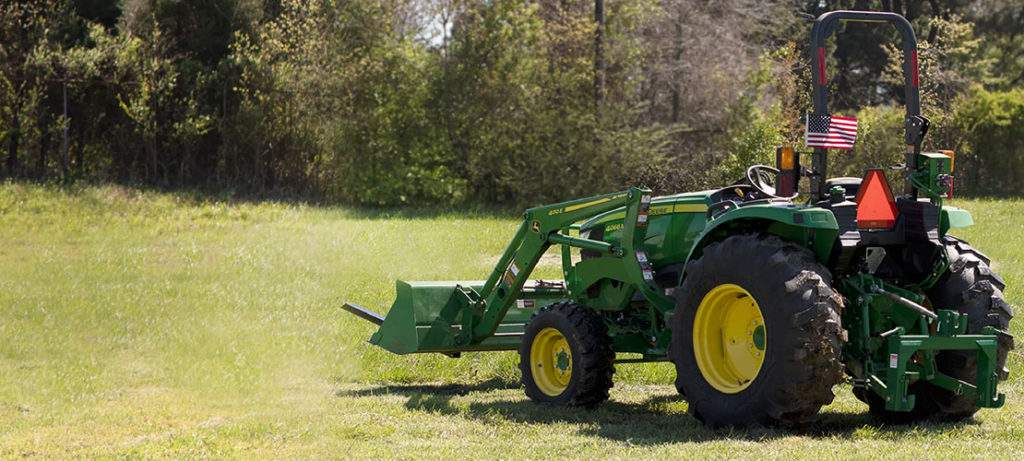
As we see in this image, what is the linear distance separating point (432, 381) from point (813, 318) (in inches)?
160

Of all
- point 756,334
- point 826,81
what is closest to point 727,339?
point 756,334

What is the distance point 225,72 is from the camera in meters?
23.2

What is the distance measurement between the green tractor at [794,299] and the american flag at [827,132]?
0.03 meters

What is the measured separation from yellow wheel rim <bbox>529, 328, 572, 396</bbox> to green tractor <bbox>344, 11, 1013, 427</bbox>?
1 centimetres

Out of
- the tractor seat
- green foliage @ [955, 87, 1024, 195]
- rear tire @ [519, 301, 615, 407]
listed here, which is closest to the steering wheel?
the tractor seat

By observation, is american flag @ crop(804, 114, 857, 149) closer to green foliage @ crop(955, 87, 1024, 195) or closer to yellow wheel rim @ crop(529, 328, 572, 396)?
yellow wheel rim @ crop(529, 328, 572, 396)

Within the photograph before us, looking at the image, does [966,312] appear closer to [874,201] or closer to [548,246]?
[874,201]

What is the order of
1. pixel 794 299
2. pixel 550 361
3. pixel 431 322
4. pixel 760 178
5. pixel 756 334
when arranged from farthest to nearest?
1. pixel 431 322
2. pixel 550 361
3. pixel 760 178
4. pixel 756 334
5. pixel 794 299

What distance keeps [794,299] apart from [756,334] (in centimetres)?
51

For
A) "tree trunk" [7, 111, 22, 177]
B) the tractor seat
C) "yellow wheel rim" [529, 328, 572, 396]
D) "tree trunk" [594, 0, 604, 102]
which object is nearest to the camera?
the tractor seat

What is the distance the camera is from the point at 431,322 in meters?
8.76

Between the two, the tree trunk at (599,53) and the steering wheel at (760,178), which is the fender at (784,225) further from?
the tree trunk at (599,53)

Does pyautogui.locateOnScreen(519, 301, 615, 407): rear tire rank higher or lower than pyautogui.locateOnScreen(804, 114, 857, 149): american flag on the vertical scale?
lower

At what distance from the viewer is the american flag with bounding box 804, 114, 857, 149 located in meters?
6.32
